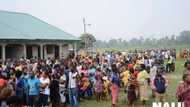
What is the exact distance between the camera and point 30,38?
36938 millimetres

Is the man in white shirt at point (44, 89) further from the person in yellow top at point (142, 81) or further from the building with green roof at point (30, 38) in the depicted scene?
the building with green roof at point (30, 38)

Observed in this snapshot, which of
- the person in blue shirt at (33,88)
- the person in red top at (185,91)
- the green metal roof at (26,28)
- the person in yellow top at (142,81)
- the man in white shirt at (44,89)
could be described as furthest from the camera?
the green metal roof at (26,28)

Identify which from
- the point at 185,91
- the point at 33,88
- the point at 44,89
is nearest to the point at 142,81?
the point at 44,89

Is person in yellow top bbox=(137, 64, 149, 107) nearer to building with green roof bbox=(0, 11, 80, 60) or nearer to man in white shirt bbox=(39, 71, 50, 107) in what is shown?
man in white shirt bbox=(39, 71, 50, 107)

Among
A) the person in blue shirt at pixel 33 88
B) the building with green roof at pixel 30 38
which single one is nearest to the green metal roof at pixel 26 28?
the building with green roof at pixel 30 38

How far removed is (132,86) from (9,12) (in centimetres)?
2878

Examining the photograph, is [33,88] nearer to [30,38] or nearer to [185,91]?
[185,91]

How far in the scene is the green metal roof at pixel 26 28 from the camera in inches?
1443

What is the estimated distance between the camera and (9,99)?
8820mm

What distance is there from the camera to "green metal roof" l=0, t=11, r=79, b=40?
36653 millimetres

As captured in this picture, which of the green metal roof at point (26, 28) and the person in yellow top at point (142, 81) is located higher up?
the green metal roof at point (26, 28)

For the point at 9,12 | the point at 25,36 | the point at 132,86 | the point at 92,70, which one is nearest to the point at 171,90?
the point at 92,70

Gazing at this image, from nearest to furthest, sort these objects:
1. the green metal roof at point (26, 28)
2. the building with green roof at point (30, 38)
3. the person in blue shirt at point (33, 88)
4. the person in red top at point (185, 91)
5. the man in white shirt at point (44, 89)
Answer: the person in red top at point (185, 91), the person in blue shirt at point (33, 88), the man in white shirt at point (44, 89), the building with green roof at point (30, 38), the green metal roof at point (26, 28)

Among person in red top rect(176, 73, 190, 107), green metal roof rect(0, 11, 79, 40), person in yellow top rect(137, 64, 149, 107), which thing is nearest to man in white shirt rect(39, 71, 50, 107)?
person in yellow top rect(137, 64, 149, 107)
